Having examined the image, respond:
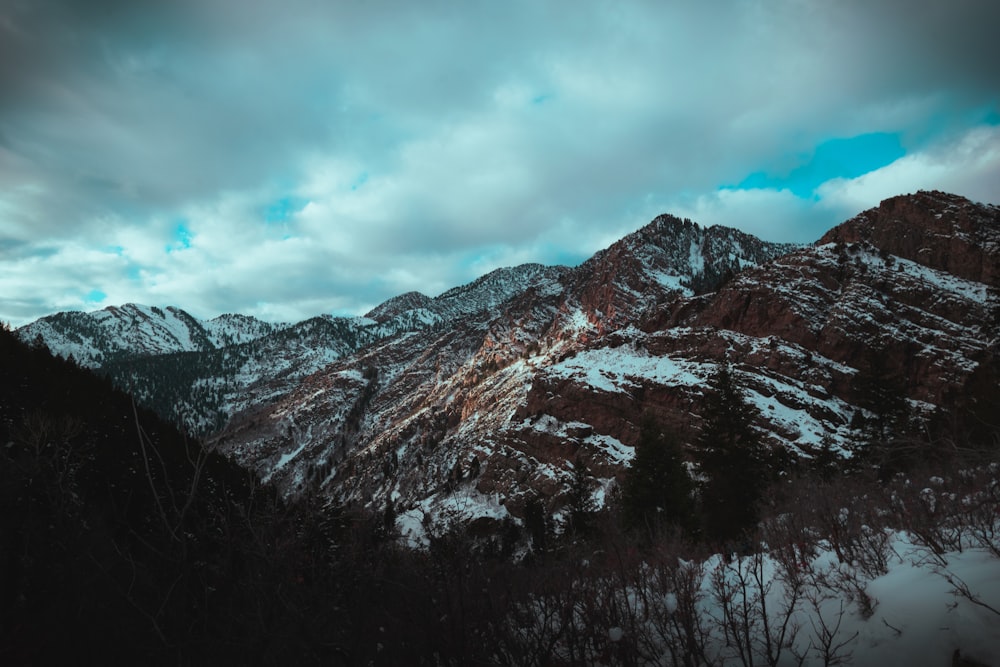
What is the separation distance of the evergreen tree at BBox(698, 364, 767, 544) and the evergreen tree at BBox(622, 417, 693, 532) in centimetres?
130

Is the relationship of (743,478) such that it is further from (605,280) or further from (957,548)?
(605,280)

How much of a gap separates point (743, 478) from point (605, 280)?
584 feet

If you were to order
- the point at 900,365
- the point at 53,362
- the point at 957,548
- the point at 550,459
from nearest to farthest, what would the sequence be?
the point at 957,548 < the point at 53,362 < the point at 900,365 < the point at 550,459

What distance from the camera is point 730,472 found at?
2227 cm

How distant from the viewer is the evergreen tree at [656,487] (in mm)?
22703

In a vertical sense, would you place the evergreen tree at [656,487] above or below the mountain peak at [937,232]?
below

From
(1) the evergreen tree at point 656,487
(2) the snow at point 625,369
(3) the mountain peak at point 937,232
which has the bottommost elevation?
(1) the evergreen tree at point 656,487

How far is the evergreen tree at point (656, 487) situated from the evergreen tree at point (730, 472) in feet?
4.26

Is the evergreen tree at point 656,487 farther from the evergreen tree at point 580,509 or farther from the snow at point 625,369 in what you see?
the snow at point 625,369

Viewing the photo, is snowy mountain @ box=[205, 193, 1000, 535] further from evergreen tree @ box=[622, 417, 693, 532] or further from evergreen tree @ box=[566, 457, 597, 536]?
evergreen tree @ box=[622, 417, 693, 532]

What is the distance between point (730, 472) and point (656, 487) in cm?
367

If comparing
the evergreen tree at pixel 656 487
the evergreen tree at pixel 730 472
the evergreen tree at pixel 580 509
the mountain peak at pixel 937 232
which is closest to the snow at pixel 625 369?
the mountain peak at pixel 937 232

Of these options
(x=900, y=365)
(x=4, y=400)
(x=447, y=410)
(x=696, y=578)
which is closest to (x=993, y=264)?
(x=900, y=365)

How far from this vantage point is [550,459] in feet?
271
